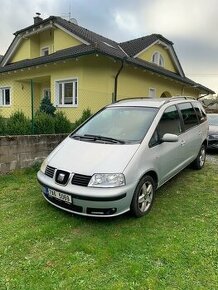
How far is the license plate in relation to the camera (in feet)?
11.6

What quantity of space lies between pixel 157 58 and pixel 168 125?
14547 millimetres

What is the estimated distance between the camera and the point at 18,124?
655 centimetres

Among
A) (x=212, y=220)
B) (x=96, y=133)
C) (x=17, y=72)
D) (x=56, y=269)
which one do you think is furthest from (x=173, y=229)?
(x=17, y=72)

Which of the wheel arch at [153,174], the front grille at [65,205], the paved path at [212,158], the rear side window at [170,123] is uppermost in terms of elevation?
the rear side window at [170,123]

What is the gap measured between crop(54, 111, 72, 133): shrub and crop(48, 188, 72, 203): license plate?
3.93m

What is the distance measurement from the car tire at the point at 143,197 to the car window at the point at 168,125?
23.6 inches

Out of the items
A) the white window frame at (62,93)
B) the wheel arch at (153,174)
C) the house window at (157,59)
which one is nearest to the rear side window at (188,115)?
the wheel arch at (153,174)

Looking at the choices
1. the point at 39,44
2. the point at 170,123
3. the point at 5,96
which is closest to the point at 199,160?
the point at 170,123

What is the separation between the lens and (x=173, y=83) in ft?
58.0

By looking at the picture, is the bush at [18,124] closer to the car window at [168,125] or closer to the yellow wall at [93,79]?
the yellow wall at [93,79]

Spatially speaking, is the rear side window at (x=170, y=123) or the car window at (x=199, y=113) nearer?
the rear side window at (x=170, y=123)

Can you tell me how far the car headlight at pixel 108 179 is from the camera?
11.3 feet

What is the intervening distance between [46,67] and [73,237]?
1193 centimetres

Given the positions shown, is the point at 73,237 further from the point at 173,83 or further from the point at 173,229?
the point at 173,83
